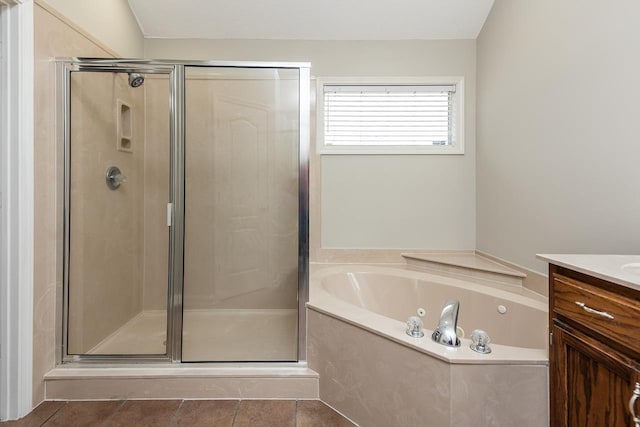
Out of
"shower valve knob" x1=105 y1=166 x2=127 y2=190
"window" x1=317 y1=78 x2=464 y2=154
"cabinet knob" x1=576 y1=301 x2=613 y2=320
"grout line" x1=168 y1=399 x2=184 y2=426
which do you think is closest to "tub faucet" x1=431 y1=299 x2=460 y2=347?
"cabinet knob" x1=576 y1=301 x2=613 y2=320

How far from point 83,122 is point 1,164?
1.51 ft

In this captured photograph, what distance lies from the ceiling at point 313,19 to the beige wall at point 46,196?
2.90 ft

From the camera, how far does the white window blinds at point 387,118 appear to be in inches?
102

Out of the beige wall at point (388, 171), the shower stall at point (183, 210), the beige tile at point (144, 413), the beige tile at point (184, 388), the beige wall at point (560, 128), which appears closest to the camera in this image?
the beige wall at point (560, 128)

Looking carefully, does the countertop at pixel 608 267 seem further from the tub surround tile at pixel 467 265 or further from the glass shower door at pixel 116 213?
the glass shower door at pixel 116 213

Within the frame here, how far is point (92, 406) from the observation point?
1556mm

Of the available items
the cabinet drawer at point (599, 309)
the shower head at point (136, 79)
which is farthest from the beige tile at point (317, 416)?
the shower head at point (136, 79)

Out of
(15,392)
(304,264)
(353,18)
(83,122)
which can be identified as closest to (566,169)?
(304,264)

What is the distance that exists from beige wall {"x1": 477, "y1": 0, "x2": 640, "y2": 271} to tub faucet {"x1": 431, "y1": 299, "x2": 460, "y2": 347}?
74cm

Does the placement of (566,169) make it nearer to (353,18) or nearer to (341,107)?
(341,107)

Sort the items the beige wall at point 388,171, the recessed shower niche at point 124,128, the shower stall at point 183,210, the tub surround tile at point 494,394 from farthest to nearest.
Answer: the beige wall at point 388,171 < the recessed shower niche at point 124,128 < the shower stall at point 183,210 < the tub surround tile at point 494,394

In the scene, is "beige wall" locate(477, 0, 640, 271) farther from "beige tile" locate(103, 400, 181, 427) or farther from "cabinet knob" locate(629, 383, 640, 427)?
"beige tile" locate(103, 400, 181, 427)

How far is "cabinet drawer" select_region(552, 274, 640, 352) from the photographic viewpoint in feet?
2.52

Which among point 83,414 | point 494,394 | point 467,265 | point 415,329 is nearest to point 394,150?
point 467,265
